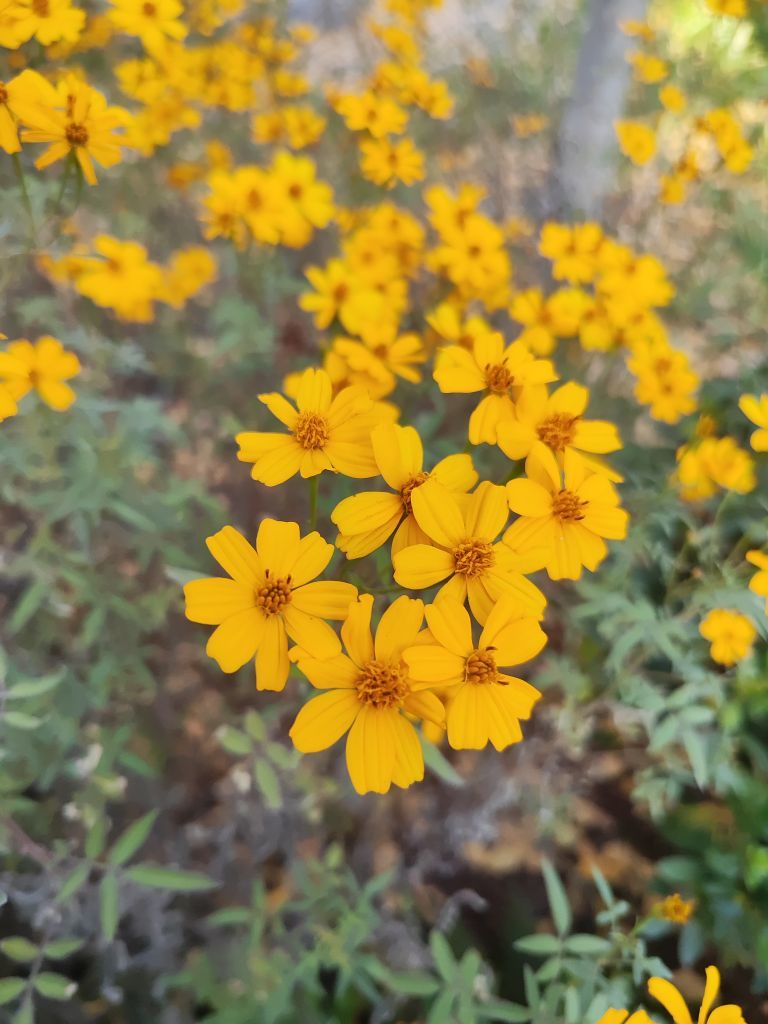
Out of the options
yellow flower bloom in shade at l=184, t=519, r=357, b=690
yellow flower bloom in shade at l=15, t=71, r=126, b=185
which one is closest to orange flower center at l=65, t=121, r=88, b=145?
yellow flower bloom in shade at l=15, t=71, r=126, b=185

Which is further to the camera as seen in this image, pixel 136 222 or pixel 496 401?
pixel 136 222

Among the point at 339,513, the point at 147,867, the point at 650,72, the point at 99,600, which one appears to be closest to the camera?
the point at 339,513

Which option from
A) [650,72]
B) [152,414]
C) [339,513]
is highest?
[650,72]

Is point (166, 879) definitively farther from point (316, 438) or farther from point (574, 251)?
point (574, 251)

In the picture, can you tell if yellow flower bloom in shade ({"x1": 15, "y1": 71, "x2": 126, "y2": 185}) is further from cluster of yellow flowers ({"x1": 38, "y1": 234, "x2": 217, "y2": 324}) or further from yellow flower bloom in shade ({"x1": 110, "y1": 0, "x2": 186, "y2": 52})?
cluster of yellow flowers ({"x1": 38, "y1": 234, "x2": 217, "y2": 324})

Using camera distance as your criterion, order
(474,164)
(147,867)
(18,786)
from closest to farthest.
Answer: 1. (147,867)
2. (18,786)
3. (474,164)

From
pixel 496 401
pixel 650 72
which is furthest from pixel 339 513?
pixel 650 72

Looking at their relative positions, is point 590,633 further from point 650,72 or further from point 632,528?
point 650,72
